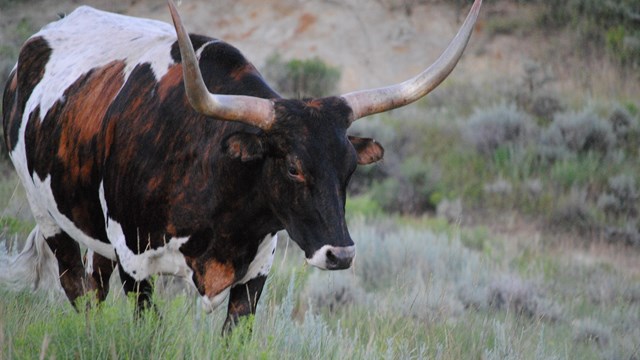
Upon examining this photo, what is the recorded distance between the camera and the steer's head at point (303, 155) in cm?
439

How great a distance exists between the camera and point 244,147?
180 inches

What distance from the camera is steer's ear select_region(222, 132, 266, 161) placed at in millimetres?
4562

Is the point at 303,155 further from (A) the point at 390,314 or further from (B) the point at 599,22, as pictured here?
(B) the point at 599,22

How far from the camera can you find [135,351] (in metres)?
4.14

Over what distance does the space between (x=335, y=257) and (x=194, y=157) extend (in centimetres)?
90

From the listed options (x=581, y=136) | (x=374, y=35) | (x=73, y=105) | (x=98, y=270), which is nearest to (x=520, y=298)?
(x=98, y=270)

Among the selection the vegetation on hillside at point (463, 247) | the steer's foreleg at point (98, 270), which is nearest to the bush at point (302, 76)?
the vegetation on hillside at point (463, 247)

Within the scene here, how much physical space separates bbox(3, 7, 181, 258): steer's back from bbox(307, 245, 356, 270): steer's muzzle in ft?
4.44

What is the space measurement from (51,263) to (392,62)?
11.9 m

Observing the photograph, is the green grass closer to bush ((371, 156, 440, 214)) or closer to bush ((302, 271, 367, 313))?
bush ((302, 271, 367, 313))

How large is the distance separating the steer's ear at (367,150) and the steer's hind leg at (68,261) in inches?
84.6

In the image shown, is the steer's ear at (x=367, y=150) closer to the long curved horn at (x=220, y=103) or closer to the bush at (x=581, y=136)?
the long curved horn at (x=220, y=103)

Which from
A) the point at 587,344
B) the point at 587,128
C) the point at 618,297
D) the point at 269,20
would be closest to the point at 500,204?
the point at 587,128

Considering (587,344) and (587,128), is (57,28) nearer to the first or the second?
(587,344)
